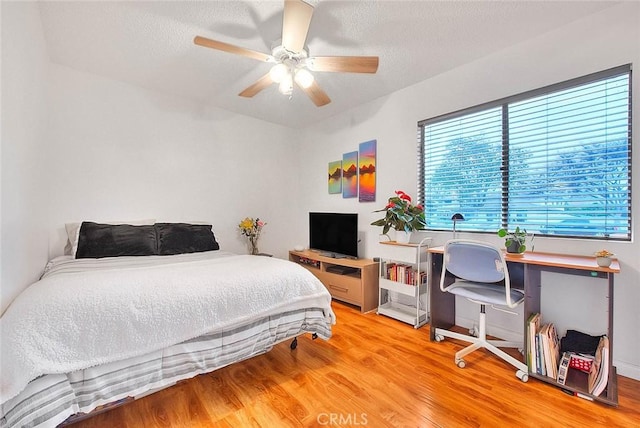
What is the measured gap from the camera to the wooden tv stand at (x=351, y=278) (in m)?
3.09

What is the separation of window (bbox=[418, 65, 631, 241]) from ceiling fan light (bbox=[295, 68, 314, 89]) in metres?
1.48

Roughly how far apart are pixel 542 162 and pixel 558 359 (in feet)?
4.80

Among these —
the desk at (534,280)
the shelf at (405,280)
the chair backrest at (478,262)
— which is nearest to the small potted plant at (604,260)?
the desk at (534,280)

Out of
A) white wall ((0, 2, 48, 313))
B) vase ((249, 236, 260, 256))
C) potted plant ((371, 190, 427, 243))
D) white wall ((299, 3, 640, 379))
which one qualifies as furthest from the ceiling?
vase ((249, 236, 260, 256))

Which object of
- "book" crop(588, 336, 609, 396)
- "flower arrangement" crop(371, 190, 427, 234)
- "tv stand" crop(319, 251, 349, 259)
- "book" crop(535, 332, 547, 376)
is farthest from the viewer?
"tv stand" crop(319, 251, 349, 259)

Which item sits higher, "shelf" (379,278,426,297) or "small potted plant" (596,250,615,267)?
"small potted plant" (596,250,615,267)

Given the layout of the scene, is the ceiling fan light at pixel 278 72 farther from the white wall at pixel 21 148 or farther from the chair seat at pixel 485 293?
the chair seat at pixel 485 293

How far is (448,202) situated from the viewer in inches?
111

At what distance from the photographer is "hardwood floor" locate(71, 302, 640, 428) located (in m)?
1.45

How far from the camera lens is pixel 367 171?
3494 mm

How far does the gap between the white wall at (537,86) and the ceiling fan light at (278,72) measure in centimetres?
163

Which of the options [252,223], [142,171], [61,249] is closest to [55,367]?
[61,249]

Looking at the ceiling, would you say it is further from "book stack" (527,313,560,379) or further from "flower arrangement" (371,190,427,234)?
"book stack" (527,313,560,379)

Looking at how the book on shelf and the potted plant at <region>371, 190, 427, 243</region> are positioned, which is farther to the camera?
the potted plant at <region>371, 190, 427, 243</region>
